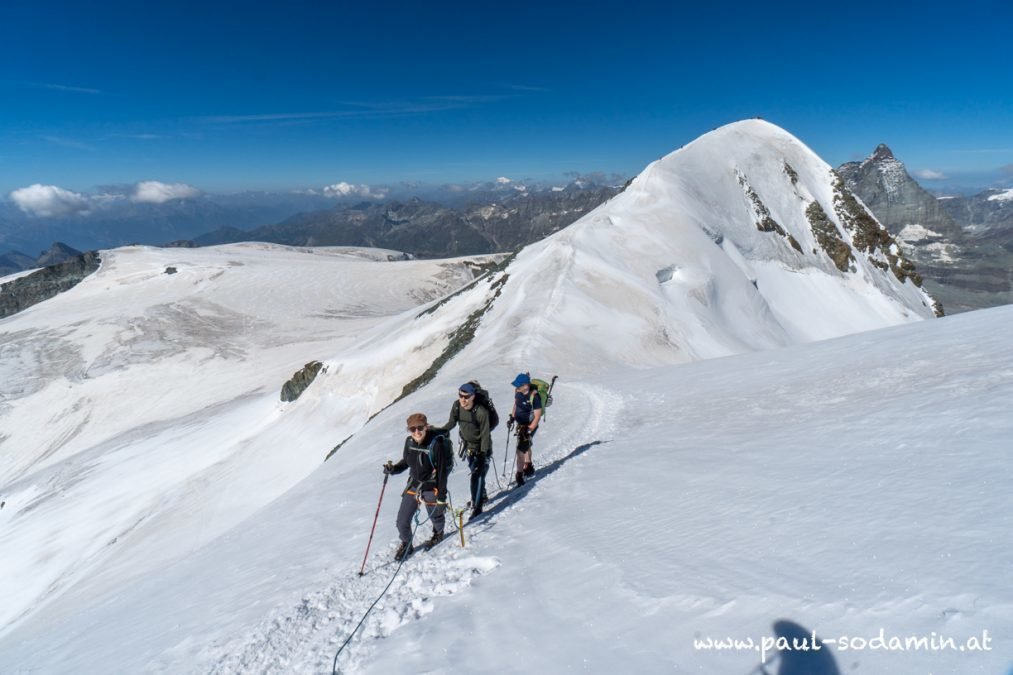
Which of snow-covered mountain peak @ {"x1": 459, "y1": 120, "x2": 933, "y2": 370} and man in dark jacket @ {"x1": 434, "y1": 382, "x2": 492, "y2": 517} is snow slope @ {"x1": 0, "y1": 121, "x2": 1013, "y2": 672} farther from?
man in dark jacket @ {"x1": 434, "y1": 382, "x2": 492, "y2": 517}

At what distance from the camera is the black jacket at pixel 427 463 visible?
26.6 feet

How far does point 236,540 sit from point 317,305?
76.1m

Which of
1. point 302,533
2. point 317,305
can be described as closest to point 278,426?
point 302,533

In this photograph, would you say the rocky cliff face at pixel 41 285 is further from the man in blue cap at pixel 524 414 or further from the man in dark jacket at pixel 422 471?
the man in dark jacket at pixel 422 471

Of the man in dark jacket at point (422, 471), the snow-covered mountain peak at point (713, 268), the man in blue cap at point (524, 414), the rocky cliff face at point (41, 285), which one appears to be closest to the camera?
the man in dark jacket at point (422, 471)

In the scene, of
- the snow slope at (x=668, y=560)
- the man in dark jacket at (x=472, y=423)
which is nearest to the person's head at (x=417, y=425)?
the man in dark jacket at (x=472, y=423)

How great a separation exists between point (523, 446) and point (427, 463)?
11.0ft

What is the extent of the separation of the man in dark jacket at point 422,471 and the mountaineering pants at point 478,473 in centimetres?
97

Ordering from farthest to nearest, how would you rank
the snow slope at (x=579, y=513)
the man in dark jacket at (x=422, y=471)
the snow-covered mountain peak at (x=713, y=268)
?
the snow-covered mountain peak at (x=713, y=268), the man in dark jacket at (x=422, y=471), the snow slope at (x=579, y=513)

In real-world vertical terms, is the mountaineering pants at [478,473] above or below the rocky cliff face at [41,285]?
below

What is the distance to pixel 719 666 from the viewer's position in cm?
429

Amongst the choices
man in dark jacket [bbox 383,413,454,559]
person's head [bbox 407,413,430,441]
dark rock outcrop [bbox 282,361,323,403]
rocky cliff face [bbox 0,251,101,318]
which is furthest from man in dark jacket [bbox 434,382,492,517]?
rocky cliff face [bbox 0,251,101,318]

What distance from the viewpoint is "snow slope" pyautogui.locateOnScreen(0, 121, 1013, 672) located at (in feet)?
16.2

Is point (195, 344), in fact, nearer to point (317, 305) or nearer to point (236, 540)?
point (317, 305)
